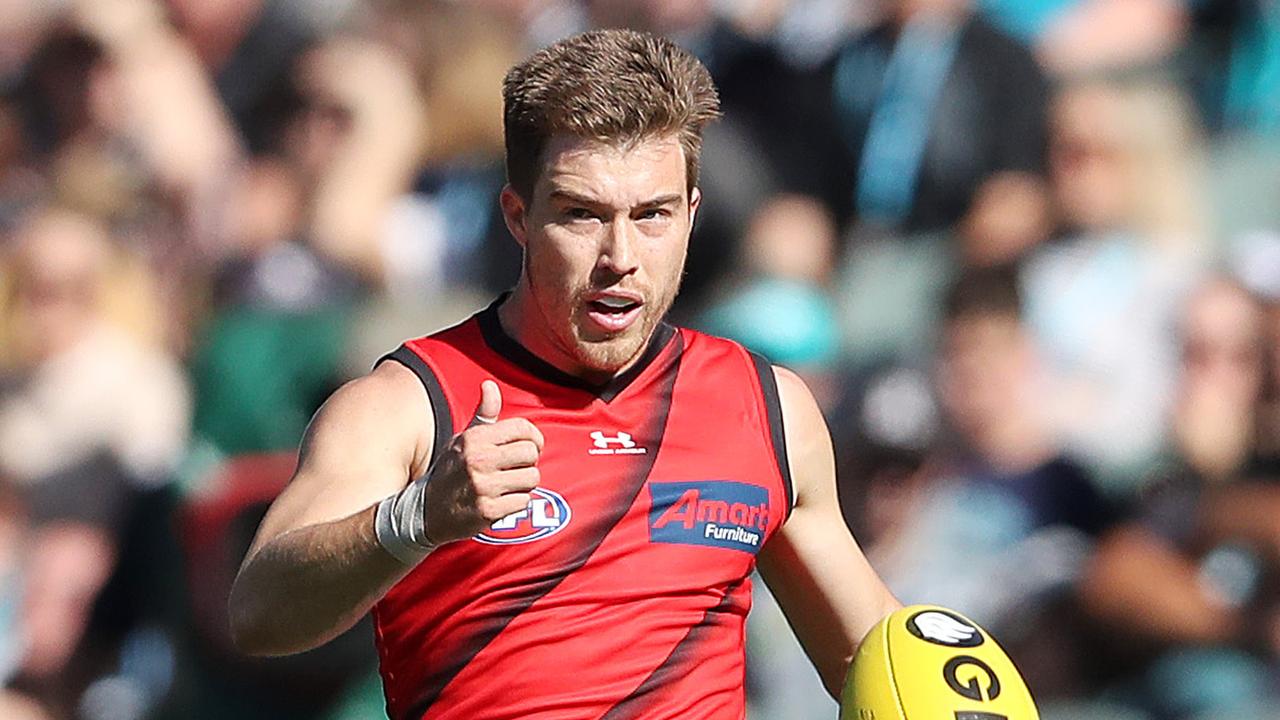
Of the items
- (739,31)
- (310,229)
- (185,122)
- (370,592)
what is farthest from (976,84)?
(370,592)

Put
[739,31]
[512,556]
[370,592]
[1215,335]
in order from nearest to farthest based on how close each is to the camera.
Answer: [370,592], [512,556], [1215,335], [739,31]

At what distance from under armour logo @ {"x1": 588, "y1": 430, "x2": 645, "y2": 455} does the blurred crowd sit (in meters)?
3.91

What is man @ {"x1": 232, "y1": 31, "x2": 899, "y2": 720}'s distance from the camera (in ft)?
13.7

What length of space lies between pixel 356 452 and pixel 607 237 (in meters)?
0.72

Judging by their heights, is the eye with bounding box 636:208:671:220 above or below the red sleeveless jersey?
above

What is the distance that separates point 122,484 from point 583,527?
5.54 metres

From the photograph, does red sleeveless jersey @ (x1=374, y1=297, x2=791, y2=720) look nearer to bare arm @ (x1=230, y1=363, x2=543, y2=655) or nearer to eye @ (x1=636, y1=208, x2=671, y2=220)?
bare arm @ (x1=230, y1=363, x2=543, y2=655)

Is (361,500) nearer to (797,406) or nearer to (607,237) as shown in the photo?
(607,237)

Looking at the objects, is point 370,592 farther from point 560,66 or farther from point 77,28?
point 77,28

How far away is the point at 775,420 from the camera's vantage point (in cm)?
464

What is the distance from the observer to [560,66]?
4266 mm

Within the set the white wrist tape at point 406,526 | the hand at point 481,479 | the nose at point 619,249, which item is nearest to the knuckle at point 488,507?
the hand at point 481,479

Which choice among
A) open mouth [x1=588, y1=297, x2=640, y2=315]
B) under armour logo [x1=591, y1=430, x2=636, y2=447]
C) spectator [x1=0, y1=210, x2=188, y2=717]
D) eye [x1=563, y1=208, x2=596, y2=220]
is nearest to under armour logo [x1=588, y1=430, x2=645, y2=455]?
under armour logo [x1=591, y1=430, x2=636, y2=447]

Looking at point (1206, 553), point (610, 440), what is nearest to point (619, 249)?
point (610, 440)
